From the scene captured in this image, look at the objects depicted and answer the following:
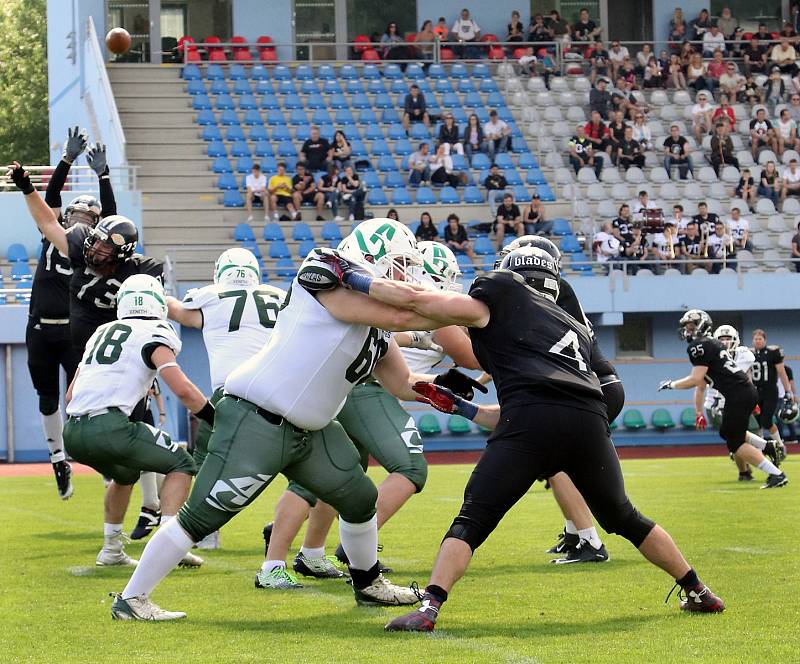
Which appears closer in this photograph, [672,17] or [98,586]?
[98,586]

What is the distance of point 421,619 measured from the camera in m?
5.25

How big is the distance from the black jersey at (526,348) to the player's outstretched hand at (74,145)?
475cm

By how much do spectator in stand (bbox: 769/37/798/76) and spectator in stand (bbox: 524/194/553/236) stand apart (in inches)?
321

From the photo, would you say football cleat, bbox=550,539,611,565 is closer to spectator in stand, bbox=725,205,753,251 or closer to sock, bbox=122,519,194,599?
sock, bbox=122,519,194,599

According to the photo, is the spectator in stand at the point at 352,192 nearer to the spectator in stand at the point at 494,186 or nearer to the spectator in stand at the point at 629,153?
the spectator in stand at the point at 494,186

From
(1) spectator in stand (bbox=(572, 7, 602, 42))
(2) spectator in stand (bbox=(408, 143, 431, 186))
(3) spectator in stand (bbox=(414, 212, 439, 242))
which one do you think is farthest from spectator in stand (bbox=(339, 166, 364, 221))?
(1) spectator in stand (bbox=(572, 7, 602, 42))

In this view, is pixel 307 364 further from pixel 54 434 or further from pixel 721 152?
pixel 721 152

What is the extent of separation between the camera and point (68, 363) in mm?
10375

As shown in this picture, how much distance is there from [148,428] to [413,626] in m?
2.57

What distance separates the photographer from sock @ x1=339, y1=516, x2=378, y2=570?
19.5ft

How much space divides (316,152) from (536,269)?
18265 millimetres

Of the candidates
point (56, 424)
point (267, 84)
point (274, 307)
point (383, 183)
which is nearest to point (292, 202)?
point (383, 183)

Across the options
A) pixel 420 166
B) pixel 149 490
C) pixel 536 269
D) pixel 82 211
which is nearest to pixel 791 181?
pixel 420 166

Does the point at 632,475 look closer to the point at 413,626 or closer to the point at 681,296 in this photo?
the point at 681,296
